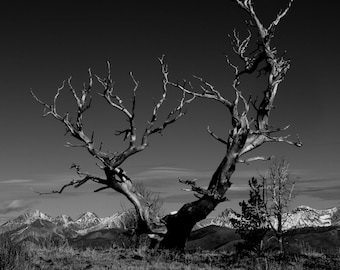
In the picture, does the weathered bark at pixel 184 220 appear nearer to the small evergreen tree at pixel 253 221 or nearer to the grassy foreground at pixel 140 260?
the grassy foreground at pixel 140 260

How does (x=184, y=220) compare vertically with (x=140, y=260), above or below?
above

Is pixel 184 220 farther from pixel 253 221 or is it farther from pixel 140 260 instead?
pixel 253 221

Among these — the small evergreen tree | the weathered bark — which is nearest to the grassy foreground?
the weathered bark

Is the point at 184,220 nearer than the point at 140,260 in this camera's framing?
No

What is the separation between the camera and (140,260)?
14492mm

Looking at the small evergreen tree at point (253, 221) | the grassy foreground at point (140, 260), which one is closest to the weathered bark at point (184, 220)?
the grassy foreground at point (140, 260)

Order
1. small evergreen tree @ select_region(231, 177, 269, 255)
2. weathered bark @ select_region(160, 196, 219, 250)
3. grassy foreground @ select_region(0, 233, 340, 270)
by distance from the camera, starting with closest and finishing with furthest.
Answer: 1. grassy foreground @ select_region(0, 233, 340, 270)
2. weathered bark @ select_region(160, 196, 219, 250)
3. small evergreen tree @ select_region(231, 177, 269, 255)

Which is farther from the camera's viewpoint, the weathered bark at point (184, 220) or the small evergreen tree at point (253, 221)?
the small evergreen tree at point (253, 221)

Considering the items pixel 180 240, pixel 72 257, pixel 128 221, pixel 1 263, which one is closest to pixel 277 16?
pixel 180 240

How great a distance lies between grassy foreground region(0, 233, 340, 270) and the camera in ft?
41.0

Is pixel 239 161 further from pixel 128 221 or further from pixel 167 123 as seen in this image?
pixel 128 221

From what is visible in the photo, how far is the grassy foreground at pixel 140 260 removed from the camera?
12.5 metres

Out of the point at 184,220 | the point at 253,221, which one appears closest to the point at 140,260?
the point at 184,220

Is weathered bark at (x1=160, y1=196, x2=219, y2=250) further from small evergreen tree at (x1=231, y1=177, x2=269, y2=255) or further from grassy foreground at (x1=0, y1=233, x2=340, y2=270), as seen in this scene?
small evergreen tree at (x1=231, y1=177, x2=269, y2=255)
